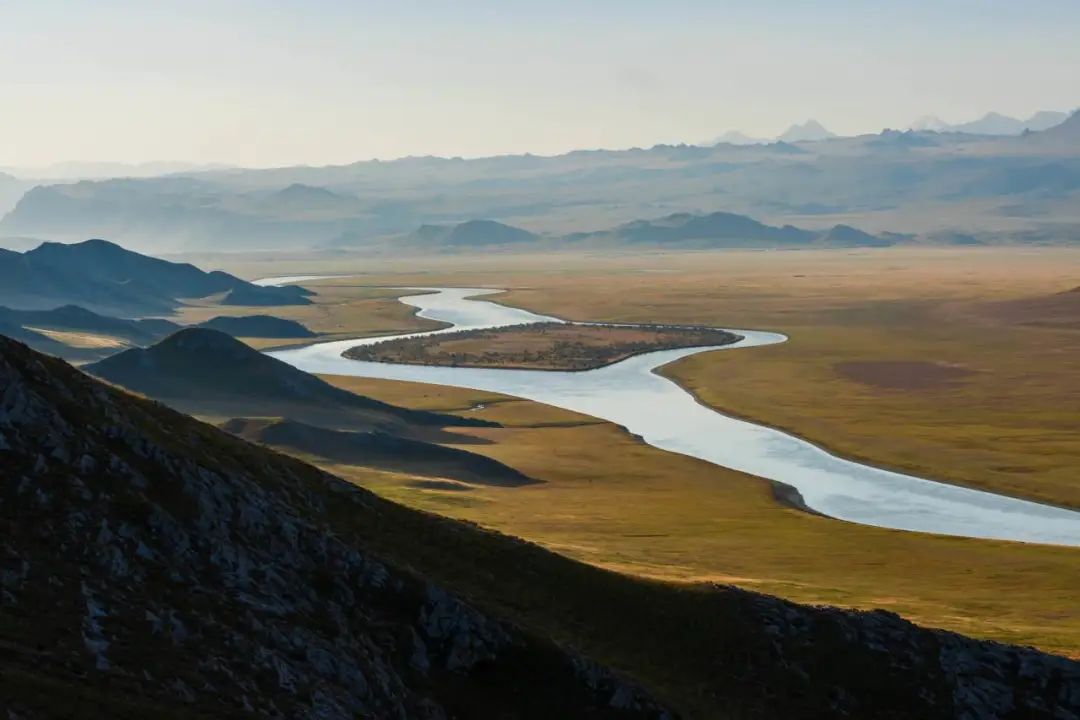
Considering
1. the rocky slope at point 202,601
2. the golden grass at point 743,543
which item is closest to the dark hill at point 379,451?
the golden grass at point 743,543

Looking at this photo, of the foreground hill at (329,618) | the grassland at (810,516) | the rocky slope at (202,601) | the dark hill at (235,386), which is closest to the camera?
the rocky slope at (202,601)

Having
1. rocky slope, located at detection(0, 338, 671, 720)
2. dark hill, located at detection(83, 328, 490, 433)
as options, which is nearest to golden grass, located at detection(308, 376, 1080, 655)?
rocky slope, located at detection(0, 338, 671, 720)

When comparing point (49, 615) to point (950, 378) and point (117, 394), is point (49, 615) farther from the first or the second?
point (950, 378)

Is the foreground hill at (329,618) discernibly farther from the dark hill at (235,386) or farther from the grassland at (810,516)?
the dark hill at (235,386)

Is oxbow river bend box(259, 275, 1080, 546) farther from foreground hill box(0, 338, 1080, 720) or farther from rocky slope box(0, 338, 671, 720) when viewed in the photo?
rocky slope box(0, 338, 671, 720)

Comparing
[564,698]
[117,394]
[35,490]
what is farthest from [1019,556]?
[35,490]

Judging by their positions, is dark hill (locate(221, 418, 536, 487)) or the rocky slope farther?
dark hill (locate(221, 418, 536, 487))

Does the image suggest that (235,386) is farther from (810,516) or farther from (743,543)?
(743,543)
